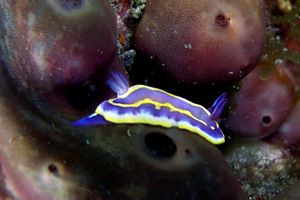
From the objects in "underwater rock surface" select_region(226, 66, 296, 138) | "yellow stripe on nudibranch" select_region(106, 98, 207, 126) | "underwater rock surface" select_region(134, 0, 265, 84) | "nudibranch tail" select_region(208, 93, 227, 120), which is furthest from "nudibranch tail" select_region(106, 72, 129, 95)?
"underwater rock surface" select_region(226, 66, 296, 138)

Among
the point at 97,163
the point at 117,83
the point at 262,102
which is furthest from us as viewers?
the point at 262,102

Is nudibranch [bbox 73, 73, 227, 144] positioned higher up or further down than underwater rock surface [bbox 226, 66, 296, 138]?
higher up

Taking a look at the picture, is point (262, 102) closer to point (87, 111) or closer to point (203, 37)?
point (203, 37)

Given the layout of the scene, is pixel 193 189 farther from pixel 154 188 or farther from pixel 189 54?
pixel 189 54

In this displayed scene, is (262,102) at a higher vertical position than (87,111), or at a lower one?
lower

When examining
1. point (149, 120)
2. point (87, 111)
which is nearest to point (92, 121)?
point (87, 111)

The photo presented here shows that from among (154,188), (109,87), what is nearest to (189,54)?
(109,87)

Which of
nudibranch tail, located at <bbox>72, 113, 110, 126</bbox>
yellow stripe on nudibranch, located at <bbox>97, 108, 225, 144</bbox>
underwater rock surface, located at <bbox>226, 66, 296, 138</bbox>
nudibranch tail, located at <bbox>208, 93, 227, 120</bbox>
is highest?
nudibranch tail, located at <bbox>72, 113, 110, 126</bbox>

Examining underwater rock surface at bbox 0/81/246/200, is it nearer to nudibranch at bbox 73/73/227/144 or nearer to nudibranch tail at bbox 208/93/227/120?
nudibranch at bbox 73/73/227/144

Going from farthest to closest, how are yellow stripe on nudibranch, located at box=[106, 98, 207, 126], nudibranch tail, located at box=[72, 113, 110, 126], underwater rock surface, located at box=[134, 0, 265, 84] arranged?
underwater rock surface, located at box=[134, 0, 265, 84]
yellow stripe on nudibranch, located at box=[106, 98, 207, 126]
nudibranch tail, located at box=[72, 113, 110, 126]
